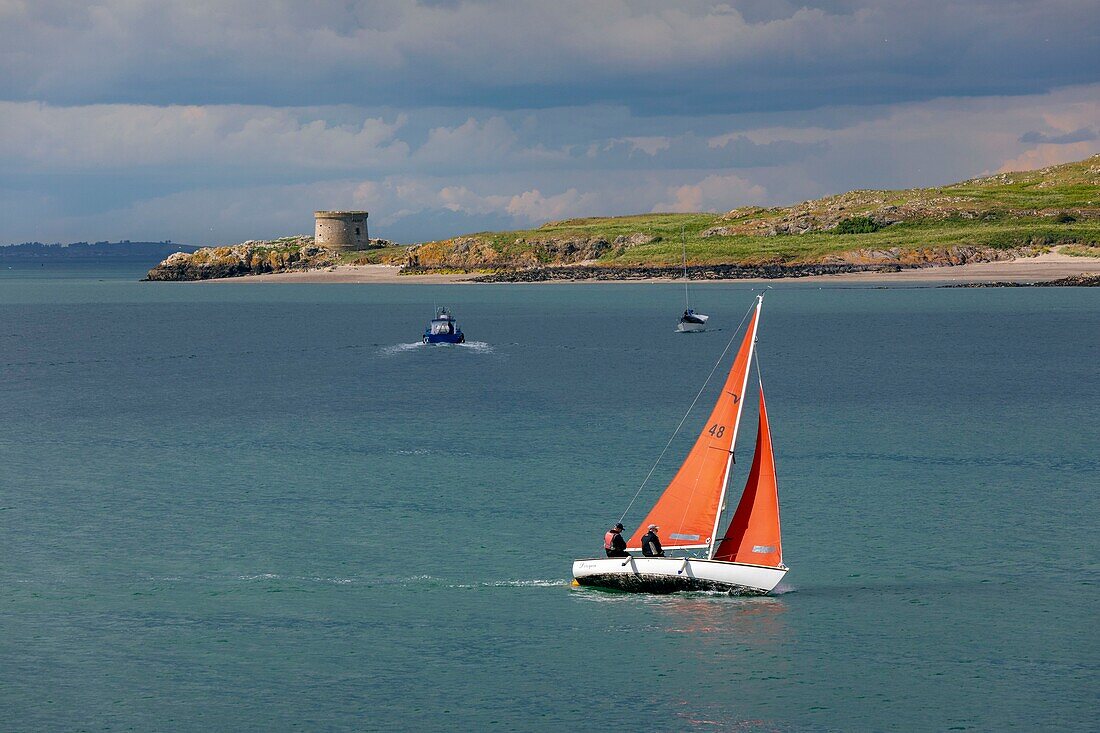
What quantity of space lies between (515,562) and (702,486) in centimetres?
775

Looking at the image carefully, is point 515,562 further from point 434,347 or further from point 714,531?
point 434,347

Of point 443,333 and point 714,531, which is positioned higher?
point 443,333

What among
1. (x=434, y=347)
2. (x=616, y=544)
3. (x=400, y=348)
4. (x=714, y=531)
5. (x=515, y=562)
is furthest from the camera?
(x=434, y=347)

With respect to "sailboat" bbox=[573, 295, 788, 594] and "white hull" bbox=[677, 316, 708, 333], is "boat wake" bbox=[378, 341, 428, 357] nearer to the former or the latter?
"white hull" bbox=[677, 316, 708, 333]

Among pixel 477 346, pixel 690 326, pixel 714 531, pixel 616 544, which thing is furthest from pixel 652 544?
pixel 690 326

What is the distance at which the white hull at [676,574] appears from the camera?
119 feet

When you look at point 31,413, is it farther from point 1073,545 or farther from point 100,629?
point 1073,545

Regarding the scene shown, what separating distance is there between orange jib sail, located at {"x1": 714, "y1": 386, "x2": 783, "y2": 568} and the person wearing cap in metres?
2.12

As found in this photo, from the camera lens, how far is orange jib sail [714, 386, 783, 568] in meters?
36.1

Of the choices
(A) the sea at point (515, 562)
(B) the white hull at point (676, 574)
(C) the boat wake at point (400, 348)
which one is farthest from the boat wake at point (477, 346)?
(B) the white hull at point (676, 574)

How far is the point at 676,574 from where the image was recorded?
119 feet

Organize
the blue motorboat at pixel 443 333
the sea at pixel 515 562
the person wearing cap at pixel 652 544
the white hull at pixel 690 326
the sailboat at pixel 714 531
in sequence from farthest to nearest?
1. the white hull at pixel 690 326
2. the blue motorboat at pixel 443 333
3. the person wearing cap at pixel 652 544
4. the sailboat at pixel 714 531
5. the sea at pixel 515 562

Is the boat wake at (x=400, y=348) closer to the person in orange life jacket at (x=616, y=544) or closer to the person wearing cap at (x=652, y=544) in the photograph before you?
the person in orange life jacket at (x=616, y=544)

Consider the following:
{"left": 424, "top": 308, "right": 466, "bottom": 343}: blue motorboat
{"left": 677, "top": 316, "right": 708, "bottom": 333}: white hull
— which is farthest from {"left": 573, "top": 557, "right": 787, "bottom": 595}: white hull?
{"left": 677, "top": 316, "right": 708, "bottom": 333}: white hull
